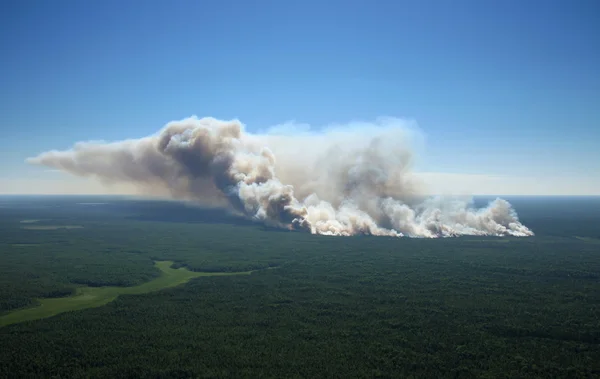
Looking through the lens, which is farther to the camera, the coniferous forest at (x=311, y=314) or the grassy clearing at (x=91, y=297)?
the grassy clearing at (x=91, y=297)

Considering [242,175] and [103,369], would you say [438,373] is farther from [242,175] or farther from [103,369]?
[242,175]

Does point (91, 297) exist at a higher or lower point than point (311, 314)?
lower

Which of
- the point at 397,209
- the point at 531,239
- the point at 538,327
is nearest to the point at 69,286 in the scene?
the point at 538,327

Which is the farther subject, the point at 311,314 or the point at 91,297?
the point at 91,297

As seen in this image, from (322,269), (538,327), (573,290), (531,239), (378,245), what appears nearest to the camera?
(538,327)
